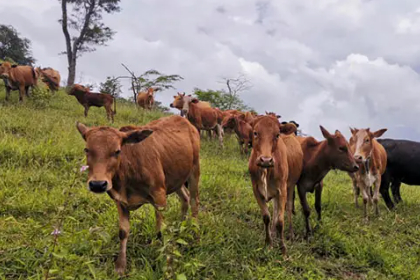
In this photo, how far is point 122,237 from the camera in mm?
4133

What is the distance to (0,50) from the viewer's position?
99.5ft

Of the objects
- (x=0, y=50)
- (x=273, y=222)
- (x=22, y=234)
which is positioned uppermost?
(x=0, y=50)

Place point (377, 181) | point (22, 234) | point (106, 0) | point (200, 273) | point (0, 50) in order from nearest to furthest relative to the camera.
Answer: point (200, 273)
point (22, 234)
point (377, 181)
point (106, 0)
point (0, 50)

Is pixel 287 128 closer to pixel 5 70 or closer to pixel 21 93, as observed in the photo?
pixel 21 93

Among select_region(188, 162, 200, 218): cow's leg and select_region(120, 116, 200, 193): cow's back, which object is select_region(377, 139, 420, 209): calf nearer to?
select_region(188, 162, 200, 218): cow's leg

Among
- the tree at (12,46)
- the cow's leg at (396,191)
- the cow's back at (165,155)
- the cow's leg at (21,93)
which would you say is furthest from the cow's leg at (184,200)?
the tree at (12,46)

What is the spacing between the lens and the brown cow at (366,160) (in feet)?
24.7

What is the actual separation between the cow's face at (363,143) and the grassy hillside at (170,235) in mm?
1324

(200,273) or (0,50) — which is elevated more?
(0,50)

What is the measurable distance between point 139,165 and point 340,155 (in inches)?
155

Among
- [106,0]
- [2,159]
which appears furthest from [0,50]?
[2,159]

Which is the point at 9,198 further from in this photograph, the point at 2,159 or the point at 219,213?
the point at 219,213

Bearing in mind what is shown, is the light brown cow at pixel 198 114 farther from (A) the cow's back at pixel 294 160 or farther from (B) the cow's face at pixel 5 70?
(A) the cow's back at pixel 294 160

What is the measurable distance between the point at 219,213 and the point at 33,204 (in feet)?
10.4
